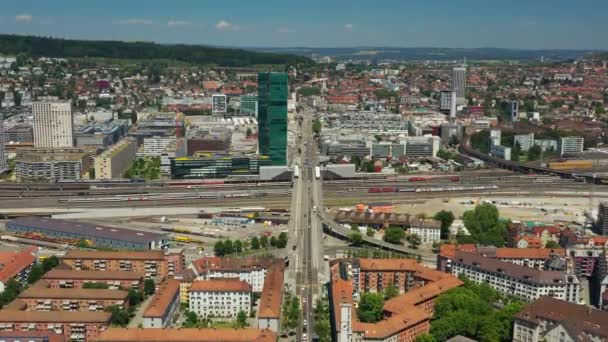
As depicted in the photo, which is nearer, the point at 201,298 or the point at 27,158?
the point at 201,298

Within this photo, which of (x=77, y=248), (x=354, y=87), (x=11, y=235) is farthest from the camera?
(x=354, y=87)

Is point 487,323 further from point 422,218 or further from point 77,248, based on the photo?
point 77,248

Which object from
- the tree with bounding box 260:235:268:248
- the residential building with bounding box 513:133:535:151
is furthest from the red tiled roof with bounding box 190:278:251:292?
the residential building with bounding box 513:133:535:151

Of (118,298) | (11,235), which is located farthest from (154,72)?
(118,298)

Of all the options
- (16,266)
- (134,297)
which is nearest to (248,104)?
(16,266)

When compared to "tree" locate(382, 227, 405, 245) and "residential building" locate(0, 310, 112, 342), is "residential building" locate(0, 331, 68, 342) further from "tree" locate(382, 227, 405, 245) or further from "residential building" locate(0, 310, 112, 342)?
"tree" locate(382, 227, 405, 245)

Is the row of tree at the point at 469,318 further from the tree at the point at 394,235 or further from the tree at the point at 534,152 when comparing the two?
the tree at the point at 534,152
